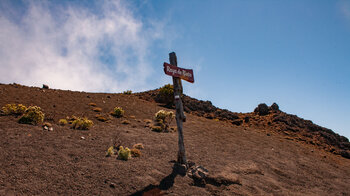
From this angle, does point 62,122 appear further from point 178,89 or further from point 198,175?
point 198,175

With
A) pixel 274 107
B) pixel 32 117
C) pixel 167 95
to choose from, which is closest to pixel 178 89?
pixel 32 117

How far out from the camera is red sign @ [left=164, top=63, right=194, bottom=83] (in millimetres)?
8906

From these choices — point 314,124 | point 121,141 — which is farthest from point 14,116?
point 314,124

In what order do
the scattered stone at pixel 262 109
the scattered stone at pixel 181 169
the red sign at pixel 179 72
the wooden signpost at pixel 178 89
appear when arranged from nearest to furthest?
1. the scattered stone at pixel 181 169
2. the red sign at pixel 179 72
3. the wooden signpost at pixel 178 89
4. the scattered stone at pixel 262 109

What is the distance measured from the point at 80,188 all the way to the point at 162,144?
6.29 meters

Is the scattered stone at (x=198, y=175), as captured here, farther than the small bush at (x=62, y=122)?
No

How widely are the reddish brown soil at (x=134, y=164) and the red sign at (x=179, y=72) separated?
3.90 metres

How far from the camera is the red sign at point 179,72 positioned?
29.2 feet

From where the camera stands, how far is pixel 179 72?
31.2 ft

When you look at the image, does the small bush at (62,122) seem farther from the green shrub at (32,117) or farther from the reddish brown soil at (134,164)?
the green shrub at (32,117)

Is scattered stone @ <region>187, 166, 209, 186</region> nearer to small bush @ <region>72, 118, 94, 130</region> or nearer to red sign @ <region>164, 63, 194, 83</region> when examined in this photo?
red sign @ <region>164, 63, 194, 83</region>

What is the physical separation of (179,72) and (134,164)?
14.3 feet

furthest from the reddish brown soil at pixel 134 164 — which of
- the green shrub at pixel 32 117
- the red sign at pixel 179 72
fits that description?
the red sign at pixel 179 72

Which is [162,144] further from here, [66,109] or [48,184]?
[66,109]
